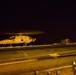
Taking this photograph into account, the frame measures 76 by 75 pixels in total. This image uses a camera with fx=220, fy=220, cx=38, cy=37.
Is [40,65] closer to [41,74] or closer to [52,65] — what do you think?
[52,65]

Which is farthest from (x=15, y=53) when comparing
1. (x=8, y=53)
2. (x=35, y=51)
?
(x=35, y=51)

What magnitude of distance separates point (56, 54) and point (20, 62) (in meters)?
3.52

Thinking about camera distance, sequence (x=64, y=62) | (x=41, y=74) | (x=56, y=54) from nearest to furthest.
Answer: (x=41, y=74) < (x=64, y=62) < (x=56, y=54)

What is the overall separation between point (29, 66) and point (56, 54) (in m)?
3.36

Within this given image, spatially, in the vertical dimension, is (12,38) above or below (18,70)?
above

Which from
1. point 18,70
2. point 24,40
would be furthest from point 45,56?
point 24,40

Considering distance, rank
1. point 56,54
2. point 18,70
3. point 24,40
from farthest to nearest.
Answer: point 24,40 < point 56,54 < point 18,70

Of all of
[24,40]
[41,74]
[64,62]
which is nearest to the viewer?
[41,74]

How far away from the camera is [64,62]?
14.8 metres

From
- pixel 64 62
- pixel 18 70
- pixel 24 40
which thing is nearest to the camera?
pixel 18 70

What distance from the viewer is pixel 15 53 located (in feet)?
51.3

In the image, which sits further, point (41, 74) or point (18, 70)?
point (18, 70)

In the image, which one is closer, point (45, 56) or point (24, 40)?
point (45, 56)

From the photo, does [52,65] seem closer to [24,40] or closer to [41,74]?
[41,74]
